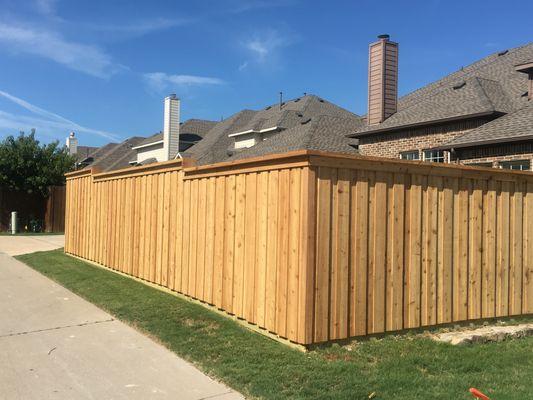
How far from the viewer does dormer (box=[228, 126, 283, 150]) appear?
95.3 feet

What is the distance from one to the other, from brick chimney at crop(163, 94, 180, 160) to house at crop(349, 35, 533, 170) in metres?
16.2

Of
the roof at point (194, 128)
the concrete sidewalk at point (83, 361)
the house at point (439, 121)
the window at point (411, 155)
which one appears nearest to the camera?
the concrete sidewalk at point (83, 361)

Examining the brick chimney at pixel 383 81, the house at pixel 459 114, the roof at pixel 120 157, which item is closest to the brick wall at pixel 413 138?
the house at pixel 459 114

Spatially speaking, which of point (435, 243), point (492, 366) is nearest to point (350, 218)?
point (435, 243)

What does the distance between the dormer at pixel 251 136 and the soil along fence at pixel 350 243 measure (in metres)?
20.5

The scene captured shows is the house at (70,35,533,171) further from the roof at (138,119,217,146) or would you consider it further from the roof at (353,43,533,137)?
the roof at (138,119,217,146)

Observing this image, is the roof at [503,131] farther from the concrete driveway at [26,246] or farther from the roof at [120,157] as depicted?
the roof at [120,157]

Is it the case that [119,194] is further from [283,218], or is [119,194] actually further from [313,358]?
[313,358]

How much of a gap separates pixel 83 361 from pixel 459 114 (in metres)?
13.0

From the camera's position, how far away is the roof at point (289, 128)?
70.5ft

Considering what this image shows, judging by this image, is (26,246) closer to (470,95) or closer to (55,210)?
(55,210)

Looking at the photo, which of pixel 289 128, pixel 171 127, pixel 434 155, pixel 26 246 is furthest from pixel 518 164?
pixel 171 127

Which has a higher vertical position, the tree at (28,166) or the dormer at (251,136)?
the dormer at (251,136)

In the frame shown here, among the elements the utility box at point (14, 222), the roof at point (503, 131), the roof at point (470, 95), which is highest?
the roof at point (470, 95)
